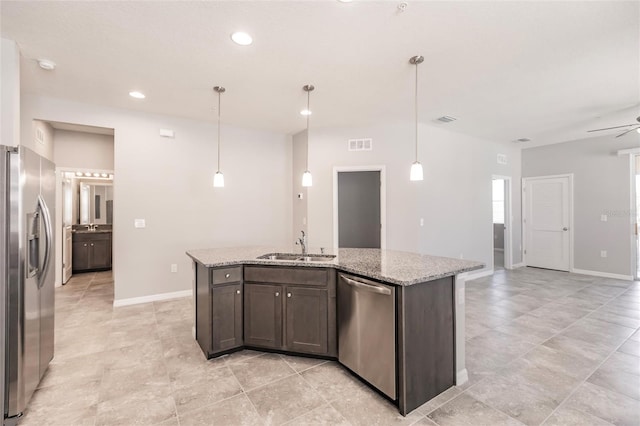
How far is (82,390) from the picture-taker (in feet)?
7.30

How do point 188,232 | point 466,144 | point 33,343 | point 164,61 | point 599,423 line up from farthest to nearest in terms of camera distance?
point 466,144 → point 188,232 → point 164,61 → point 33,343 → point 599,423

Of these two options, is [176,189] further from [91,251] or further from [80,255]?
[80,255]

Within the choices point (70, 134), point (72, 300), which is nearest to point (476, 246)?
point (72, 300)

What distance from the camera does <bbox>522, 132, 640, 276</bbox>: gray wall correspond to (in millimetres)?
5590

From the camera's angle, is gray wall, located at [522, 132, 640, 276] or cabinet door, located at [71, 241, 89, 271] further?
cabinet door, located at [71, 241, 89, 271]

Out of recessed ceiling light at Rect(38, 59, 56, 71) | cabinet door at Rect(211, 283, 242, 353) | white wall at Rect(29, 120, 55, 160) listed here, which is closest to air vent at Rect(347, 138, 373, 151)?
cabinet door at Rect(211, 283, 242, 353)

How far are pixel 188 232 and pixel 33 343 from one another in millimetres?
2664

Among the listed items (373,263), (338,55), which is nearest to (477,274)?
(373,263)

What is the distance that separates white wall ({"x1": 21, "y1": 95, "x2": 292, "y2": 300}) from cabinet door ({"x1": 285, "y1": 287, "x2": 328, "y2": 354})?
8.84ft

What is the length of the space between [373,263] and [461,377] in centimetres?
108

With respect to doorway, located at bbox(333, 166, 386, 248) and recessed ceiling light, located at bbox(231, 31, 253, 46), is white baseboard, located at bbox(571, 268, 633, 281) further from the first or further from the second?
recessed ceiling light, located at bbox(231, 31, 253, 46)

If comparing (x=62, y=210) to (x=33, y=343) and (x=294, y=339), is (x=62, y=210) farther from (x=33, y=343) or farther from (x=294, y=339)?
(x=294, y=339)

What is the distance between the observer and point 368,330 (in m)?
2.22

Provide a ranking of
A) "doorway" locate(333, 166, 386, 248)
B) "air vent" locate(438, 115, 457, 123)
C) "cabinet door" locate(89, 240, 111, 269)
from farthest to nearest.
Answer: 1. "doorway" locate(333, 166, 386, 248)
2. "cabinet door" locate(89, 240, 111, 269)
3. "air vent" locate(438, 115, 457, 123)
